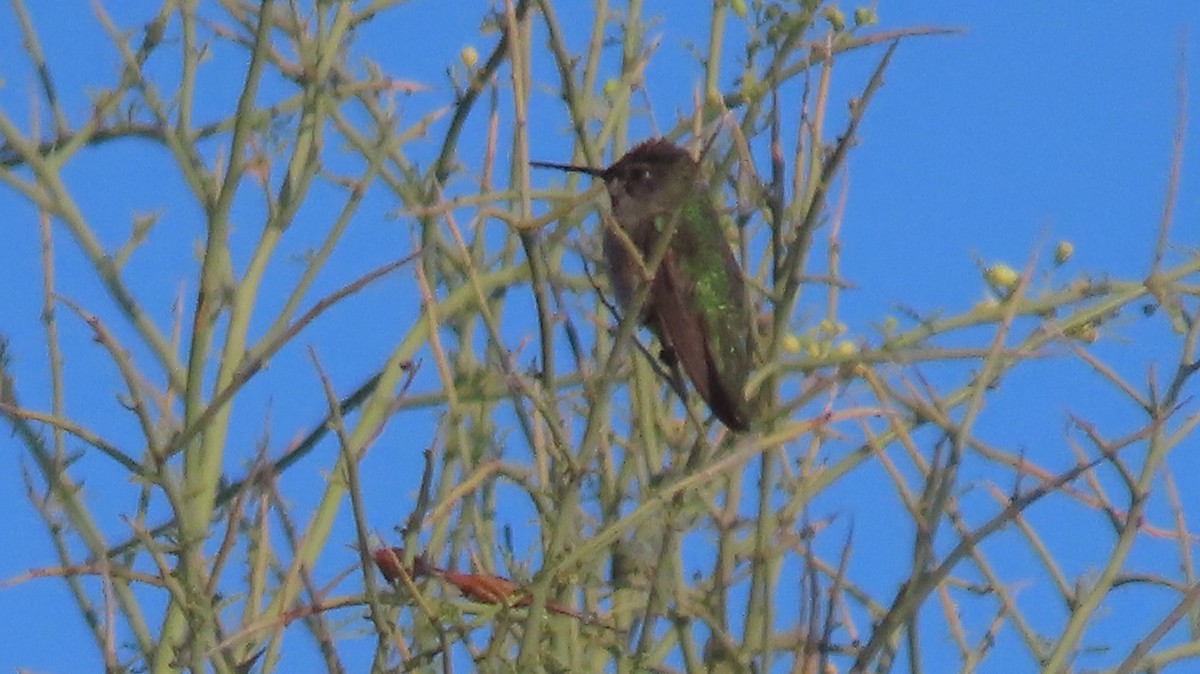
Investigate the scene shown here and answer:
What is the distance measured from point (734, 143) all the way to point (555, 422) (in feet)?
2.19

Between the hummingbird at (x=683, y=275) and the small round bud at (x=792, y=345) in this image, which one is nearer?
the small round bud at (x=792, y=345)

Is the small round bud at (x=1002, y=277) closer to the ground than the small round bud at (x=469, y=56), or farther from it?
closer to the ground

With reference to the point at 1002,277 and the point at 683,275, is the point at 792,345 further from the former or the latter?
the point at 683,275

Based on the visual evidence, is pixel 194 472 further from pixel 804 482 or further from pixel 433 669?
pixel 804 482

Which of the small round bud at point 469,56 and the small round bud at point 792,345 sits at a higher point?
the small round bud at point 469,56

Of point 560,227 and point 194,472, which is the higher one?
point 560,227

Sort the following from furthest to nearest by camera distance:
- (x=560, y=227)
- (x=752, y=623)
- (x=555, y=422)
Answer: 1. (x=560, y=227)
2. (x=752, y=623)
3. (x=555, y=422)

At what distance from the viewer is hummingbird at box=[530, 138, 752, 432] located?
11.5ft

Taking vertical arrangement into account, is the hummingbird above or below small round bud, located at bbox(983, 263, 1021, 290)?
above

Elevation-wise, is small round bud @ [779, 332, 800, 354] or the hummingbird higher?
the hummingbird

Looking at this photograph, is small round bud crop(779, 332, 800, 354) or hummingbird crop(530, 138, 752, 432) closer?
small round bud crop(779, 332, 800, 354)

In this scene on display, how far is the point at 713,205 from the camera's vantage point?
125 inches

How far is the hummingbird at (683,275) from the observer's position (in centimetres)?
349

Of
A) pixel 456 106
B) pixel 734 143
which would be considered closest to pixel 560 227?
pixel 456 106
